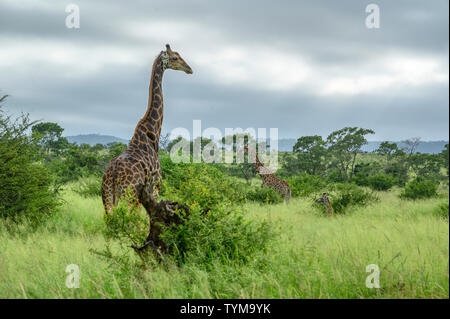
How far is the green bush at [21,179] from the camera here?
8.99m

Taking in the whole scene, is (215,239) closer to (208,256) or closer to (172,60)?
(208,256)

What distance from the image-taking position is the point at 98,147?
44.7 metres

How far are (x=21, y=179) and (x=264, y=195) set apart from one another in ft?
29.5

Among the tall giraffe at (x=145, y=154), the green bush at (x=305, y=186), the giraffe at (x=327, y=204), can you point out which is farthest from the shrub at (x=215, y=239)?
the green bush at (x=305, y=186)

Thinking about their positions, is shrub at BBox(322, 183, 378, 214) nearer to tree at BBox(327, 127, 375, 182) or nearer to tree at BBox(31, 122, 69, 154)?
tree at BBox(327, 127, 375, 182)

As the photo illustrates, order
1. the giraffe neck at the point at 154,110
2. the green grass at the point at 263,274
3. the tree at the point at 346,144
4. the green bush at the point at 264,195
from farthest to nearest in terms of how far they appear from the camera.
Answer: the tree at the point at 346,144
the green bush at the point at 264,195
the giraffe neck at the point at 154,110
the green grass at the point at 263,274

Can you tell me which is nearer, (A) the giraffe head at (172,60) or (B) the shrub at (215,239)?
(B) the shrub at (215,239)

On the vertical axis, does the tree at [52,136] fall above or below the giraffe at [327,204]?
above

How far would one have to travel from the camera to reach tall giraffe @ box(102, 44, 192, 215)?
7555 millimetres

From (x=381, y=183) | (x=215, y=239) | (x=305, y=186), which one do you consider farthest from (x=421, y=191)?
(x=215, y=239)

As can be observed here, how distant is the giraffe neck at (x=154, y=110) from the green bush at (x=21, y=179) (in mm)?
3069

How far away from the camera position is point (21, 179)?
9258 millimetres

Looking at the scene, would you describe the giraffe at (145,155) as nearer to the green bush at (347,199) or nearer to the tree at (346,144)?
the green bush at (347,199)
